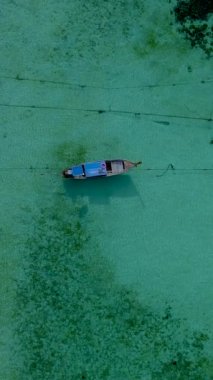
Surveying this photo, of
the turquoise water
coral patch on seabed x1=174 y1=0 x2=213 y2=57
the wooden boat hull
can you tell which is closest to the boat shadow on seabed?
the turquoise water

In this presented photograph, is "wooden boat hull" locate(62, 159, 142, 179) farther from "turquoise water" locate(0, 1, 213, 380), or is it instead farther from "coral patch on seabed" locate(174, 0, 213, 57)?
"coral patch on seabed" locate(174, 0, 213, 57)

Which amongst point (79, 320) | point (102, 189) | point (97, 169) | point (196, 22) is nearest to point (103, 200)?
point (102, 189)

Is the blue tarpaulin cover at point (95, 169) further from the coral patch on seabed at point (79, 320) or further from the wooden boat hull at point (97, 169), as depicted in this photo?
the coral patch on seabed at point (79, 320)

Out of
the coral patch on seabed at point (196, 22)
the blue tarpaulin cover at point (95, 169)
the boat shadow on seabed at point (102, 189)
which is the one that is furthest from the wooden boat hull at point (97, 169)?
the coral patch on seabed at point (196, 22)

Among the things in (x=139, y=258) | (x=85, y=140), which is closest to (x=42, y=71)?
(x=85, y=140)

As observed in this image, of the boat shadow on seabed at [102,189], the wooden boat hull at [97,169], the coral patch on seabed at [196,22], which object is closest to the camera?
the wooden boat hull at [97,169]

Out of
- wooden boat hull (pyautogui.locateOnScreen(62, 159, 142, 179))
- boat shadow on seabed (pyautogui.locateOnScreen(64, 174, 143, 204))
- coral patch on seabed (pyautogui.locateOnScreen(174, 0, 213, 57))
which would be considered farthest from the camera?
coral patch on seabed (pyautogui.locateOnScreen(174, 0, 213, 57))
